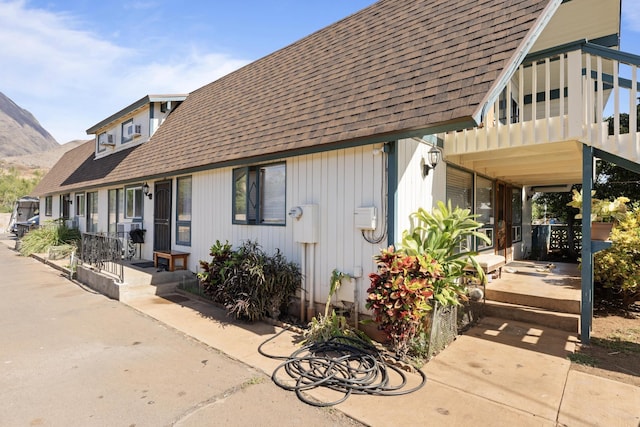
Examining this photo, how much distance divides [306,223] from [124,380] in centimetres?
313

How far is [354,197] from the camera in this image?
5.20 m

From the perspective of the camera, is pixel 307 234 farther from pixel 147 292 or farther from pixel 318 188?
pixel 147 292

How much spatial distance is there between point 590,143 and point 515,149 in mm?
1085

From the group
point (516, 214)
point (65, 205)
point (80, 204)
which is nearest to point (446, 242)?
point (516, 214)

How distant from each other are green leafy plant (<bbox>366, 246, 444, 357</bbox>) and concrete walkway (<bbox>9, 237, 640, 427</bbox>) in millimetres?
512

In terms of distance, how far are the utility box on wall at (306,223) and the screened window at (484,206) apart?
418 centimetres

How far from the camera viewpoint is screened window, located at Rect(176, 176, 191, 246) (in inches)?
348

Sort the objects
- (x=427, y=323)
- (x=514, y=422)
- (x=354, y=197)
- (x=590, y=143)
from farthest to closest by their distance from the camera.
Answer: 1. (x=354, y=197)
2. (x=590, y=143)
3. (x=427, y=323)
4. (x=514, y=422)

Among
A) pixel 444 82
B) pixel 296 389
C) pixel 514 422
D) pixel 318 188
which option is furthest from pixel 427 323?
pixel 444 82

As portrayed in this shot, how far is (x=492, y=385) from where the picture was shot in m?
3.57

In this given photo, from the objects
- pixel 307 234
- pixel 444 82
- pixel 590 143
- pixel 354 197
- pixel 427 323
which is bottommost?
pixel 427 323

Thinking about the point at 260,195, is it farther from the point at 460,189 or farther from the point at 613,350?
the point at 613,350

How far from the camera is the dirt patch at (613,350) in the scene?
152 inches

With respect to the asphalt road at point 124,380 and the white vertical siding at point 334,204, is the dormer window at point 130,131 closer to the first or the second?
the asphalt road at point 124,380
